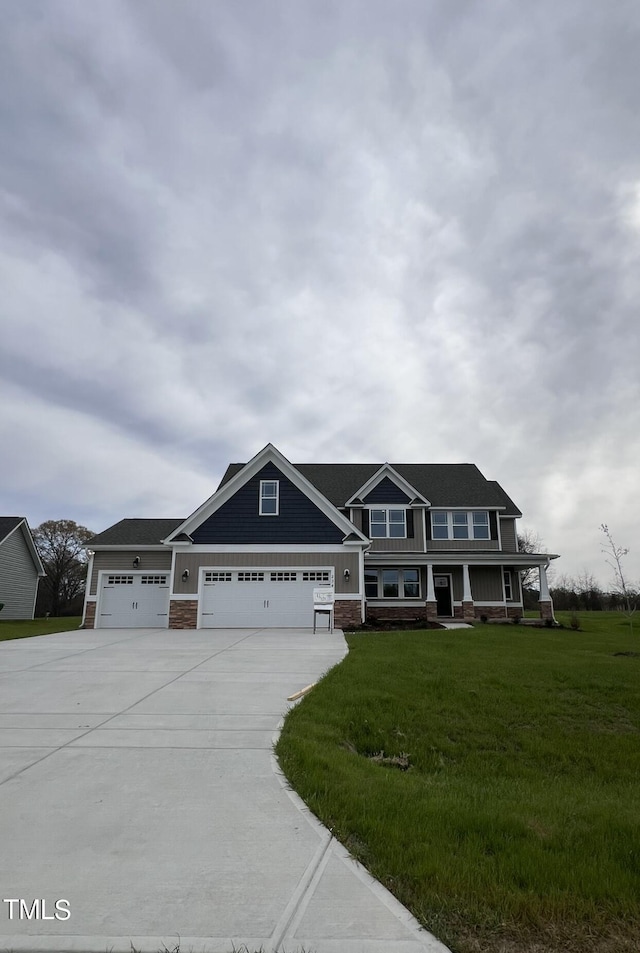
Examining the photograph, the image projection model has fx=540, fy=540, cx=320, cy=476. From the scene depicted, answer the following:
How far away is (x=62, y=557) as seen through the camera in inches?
2109

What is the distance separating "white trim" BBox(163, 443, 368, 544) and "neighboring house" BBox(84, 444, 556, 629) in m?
0.04

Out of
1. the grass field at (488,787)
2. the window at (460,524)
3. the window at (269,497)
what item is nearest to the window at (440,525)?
the window at (460,524)

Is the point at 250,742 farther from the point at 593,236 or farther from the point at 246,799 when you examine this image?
the point at 593,236

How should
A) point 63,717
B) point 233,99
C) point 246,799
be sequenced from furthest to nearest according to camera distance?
point 233,99 < point 63,717 < point 246,799

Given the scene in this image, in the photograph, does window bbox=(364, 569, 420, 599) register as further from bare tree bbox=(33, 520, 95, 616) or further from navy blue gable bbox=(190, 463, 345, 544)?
bare tree bbox=(33, 520, 95, 616)

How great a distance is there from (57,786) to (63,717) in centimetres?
249

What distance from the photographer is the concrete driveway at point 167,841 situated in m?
2.75

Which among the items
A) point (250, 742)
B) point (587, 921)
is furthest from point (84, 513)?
point (587, 921)

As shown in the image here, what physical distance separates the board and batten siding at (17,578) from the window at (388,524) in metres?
23.4

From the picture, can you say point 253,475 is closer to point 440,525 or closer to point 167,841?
point 440,525

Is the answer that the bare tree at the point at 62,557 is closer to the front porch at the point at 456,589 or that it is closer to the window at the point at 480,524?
the front porch at the point at 456,589

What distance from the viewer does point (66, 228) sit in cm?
1434

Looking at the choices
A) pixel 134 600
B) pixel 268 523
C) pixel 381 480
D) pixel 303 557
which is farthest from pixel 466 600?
pixel 134 600

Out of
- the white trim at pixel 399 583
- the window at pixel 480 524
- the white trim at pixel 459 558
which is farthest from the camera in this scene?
the window at pixel 480 524
